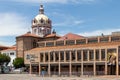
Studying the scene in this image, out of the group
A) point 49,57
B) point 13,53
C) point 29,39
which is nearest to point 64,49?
point 49,57

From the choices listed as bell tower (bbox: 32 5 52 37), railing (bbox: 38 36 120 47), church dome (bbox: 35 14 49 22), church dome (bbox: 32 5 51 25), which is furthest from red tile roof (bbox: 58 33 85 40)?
church dome (bbox: 35 14 49 22)

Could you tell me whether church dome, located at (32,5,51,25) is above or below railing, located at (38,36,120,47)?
above

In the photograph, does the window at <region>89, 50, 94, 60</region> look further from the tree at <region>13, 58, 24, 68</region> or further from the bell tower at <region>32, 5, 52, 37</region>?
the bell tower at <region>32, 5, 52, 37</region>

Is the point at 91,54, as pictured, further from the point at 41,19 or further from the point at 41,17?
the point at 41,17

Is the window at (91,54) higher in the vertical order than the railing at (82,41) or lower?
lower

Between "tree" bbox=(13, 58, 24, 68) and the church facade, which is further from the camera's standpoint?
"tree" bbox=(13, 58, 24, 68)

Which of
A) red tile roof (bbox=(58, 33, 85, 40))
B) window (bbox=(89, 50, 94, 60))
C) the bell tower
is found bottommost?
window (bbox=(89, 50, 94, 60))

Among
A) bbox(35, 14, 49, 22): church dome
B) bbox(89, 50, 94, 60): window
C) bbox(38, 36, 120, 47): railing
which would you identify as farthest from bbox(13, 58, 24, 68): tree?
bbox(89, 50, 94, 60): window

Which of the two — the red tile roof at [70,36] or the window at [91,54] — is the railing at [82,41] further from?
the red tile roof at [70,36]

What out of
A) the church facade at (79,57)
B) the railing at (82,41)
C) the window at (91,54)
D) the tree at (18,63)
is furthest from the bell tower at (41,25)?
the window at (91,54)

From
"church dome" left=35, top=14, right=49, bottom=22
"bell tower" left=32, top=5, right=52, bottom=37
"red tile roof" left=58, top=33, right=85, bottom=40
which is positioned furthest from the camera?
"church dome" left=35, top=14, right=49, bottom=22

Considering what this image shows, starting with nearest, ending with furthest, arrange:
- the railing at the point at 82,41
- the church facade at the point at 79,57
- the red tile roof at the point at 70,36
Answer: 1. the church facade at the point at 79,57
2. the railing at the point at 82,41
3. the red tile roof at the point at 70,36

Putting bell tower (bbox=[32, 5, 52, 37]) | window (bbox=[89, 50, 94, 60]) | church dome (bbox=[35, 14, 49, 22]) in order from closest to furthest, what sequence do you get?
window (bbox=[89, 50, 94, 60])
bell tower (bbox=[32, 5, 52, 37])
church dome (bbox=[35, 14, 49, 22])

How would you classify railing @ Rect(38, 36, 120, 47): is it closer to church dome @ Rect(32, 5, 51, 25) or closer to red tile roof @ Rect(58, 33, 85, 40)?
red tile roof @ Rect(58, 33, 85, 40)
